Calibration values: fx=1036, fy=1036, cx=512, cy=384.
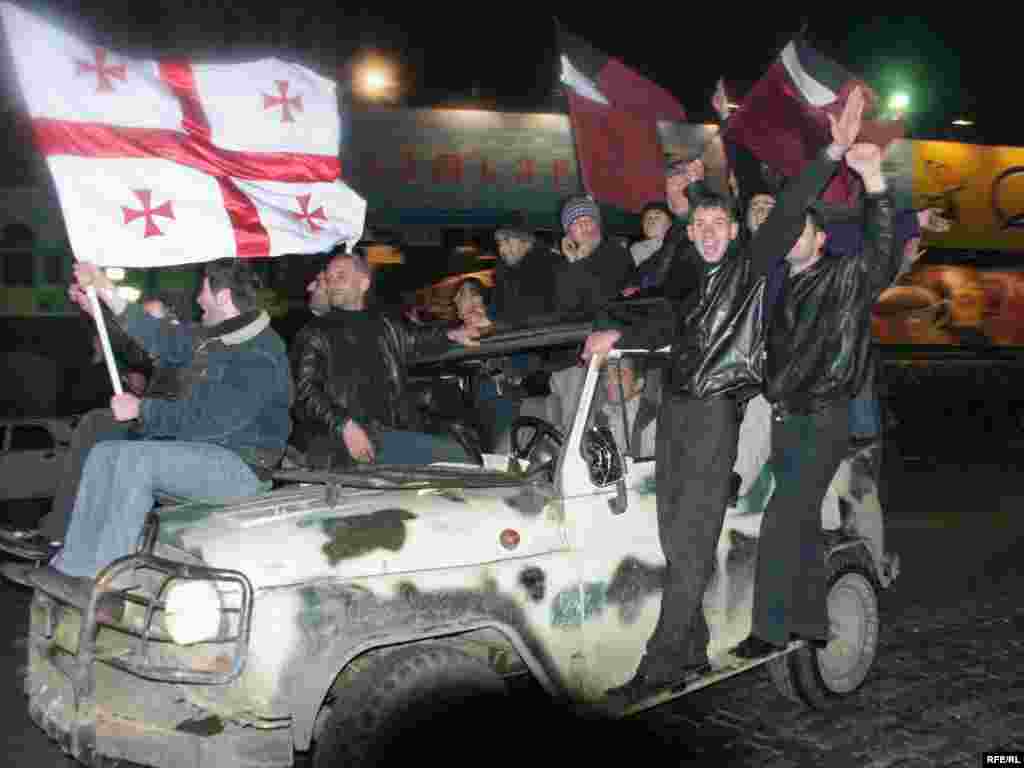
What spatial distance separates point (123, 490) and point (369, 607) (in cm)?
130

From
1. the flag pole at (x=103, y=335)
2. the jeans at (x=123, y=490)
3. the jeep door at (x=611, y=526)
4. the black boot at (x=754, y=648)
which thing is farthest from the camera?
the black boot at (x=754, y=648)

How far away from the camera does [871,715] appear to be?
562 centimetres

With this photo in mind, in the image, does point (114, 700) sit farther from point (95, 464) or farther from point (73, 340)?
point (73, 340)

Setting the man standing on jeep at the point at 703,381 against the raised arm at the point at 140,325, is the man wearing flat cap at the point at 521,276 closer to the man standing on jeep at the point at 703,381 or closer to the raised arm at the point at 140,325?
the man standing on jeep at the point at 703,381

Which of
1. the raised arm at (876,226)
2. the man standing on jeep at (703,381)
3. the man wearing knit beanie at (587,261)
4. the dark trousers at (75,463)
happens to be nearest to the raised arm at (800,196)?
the man standing on jeep at (703,381)

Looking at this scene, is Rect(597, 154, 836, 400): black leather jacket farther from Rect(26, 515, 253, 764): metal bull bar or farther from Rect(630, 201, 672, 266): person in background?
Rect(630, 201, 672, 266): person in background

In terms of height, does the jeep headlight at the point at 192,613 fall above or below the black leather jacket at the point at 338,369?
below

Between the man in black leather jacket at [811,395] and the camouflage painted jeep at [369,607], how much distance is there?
0.16m

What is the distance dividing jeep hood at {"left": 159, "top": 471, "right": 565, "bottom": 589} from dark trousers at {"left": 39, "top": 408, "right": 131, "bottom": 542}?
1.11 metres

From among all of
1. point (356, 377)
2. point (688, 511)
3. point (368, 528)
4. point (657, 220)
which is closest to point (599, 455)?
point (688, 511)

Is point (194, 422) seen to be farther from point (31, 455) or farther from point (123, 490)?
point (31, 455)

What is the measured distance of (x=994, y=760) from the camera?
4945 mm

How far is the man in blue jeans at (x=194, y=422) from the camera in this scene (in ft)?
14.5

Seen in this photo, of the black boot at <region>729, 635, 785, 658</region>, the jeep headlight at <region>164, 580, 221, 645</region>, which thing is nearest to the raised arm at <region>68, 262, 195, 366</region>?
the jeep headlight at <region>164, 580, 221, 645</region>
